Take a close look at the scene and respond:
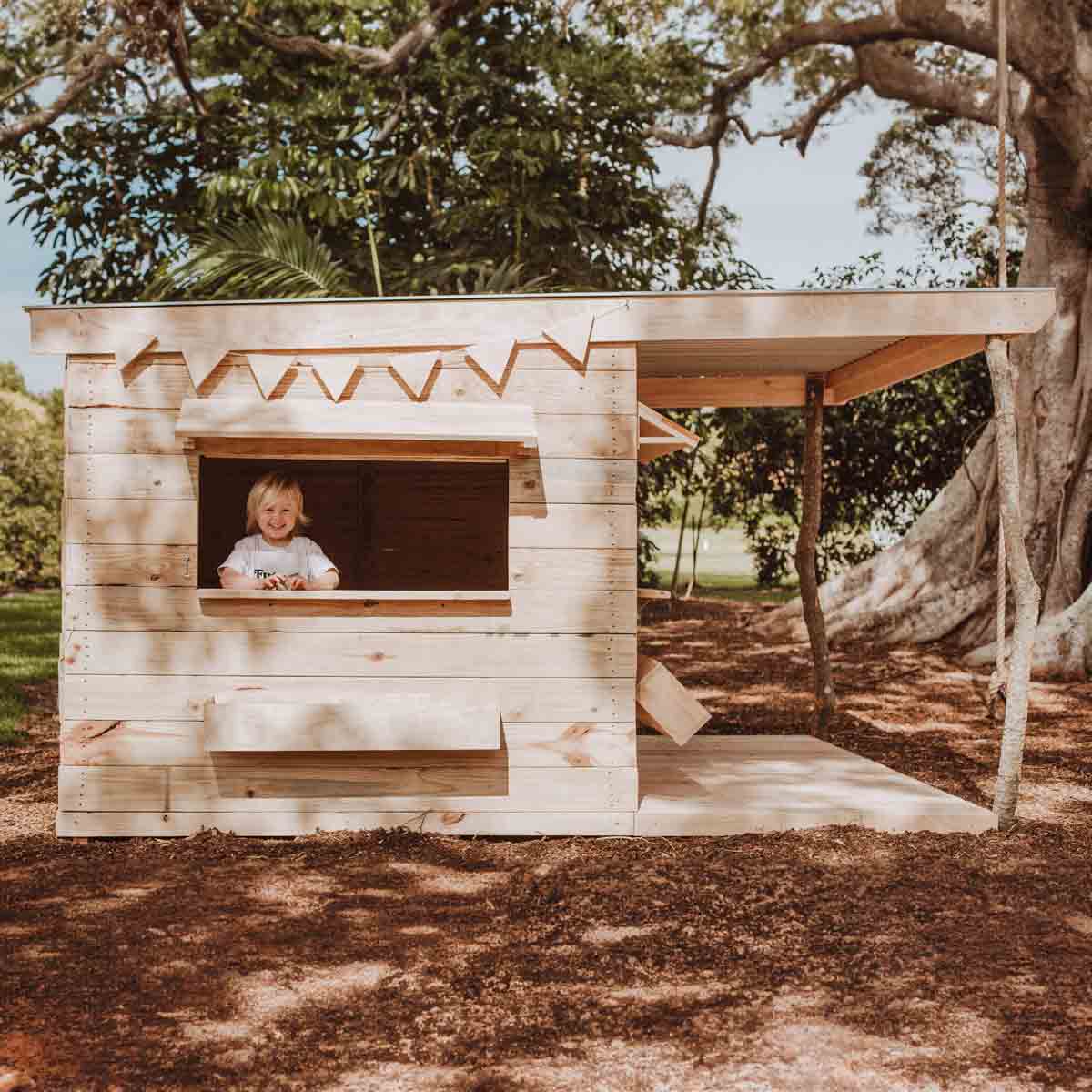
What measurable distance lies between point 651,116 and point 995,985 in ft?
38.2

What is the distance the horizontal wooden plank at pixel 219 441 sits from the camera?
517 centimetres

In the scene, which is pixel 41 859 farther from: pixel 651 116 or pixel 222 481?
pixel 651 116

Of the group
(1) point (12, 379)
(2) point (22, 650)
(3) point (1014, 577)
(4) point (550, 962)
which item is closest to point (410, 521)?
(3) point (1014, 577)

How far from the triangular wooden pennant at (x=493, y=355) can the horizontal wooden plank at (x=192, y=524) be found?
54 centimetres

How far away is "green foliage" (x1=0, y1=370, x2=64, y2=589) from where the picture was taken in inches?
686

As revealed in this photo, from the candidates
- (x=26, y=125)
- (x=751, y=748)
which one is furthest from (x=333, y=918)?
(x=26, y=125)

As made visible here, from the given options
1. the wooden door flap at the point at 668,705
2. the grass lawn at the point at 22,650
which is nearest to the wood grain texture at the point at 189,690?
the wooden door flap at the point at 668,705

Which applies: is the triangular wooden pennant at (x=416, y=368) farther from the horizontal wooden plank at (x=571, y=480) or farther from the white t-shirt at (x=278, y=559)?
the white t-shirt at (x=278, y=559)

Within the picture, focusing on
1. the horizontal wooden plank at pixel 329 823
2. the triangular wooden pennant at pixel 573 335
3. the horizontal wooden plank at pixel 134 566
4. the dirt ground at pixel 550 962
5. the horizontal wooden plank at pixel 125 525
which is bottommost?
the dirt ground at pixel 550 962

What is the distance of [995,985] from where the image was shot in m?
3.64

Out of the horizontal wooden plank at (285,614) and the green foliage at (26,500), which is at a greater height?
the green foliage at (26,500)

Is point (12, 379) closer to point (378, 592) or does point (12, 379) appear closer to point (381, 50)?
point (381, 50)

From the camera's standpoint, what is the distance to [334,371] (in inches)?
204

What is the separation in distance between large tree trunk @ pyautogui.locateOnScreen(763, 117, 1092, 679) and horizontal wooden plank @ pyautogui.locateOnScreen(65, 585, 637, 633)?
248 inches
